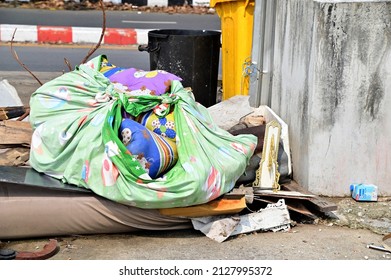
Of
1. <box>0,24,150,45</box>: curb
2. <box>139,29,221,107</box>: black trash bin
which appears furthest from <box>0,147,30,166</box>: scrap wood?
<box>0,24,150,45</box>: curb

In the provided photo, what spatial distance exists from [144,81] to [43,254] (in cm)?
140

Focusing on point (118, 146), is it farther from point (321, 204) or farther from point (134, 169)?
point (321, 204)

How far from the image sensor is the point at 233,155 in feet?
14.7

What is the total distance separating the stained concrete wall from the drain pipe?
676 mm

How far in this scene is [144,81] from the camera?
4.85 meters

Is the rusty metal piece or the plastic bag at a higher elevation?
the plastic bag

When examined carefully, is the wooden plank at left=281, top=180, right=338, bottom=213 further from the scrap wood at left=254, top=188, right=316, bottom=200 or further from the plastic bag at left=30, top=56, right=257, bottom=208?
the plastic bag at left=30, top=56, right=257, bottom=208

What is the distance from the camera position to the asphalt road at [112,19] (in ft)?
45.8

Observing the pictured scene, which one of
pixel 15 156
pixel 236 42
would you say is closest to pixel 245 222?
pixel 15 156

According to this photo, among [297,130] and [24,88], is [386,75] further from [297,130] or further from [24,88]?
[24,88]

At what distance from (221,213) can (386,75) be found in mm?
1433

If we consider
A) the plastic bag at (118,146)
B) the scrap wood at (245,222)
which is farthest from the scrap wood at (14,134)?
the scrap wood at (245,222)

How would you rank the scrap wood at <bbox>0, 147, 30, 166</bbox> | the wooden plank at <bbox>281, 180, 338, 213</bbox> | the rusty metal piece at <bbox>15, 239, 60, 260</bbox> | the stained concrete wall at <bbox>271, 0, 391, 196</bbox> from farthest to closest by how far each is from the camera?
the stained concrete wall at <bbox>271, 0, 391, 196</bbox>, the scrap wood at <bbox>0, 147, 30, 166</bbox>, the wooden plank at <bbox>281, 180, 338, 213</bbox>, the rusty metal piece at <bbox>15, 239, 60, 260</bbox>

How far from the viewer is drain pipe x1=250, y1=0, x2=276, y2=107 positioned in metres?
5.69
